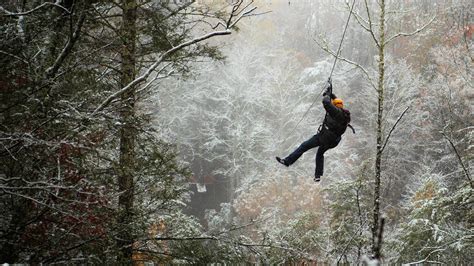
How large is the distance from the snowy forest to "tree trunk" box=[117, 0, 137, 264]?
29mm

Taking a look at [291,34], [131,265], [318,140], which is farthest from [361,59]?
[131,265]

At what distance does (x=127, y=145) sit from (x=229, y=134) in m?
20.8

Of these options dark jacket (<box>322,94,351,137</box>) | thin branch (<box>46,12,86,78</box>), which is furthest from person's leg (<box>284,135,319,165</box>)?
thin branch (<box>46,12,86,78</box>)

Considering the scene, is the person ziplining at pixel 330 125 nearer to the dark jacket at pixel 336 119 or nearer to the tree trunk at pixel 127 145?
the dark jacket at pixel 336 119

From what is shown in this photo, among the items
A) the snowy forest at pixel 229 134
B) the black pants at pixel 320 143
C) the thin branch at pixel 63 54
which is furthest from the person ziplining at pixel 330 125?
the thin branch at pixel 63 54

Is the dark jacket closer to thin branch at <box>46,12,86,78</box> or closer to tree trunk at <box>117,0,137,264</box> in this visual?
tree trunk at <box>117,0,137,264</box>

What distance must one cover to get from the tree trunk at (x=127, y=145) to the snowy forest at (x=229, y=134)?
3cm

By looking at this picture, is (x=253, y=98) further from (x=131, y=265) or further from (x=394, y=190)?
(x=131, y=265)

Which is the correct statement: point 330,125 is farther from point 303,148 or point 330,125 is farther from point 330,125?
point 303,148

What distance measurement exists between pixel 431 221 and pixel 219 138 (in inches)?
744

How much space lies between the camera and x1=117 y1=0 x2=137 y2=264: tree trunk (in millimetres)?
4793

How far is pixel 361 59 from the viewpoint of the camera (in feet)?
97.2

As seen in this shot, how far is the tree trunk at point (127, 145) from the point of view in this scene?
15.7ft

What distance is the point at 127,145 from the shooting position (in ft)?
18.3
